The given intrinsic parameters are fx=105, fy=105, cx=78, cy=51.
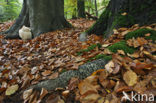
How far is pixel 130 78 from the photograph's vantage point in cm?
95

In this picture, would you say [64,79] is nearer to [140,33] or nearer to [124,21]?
[140,33]

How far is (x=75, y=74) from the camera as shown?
1304 millimetres

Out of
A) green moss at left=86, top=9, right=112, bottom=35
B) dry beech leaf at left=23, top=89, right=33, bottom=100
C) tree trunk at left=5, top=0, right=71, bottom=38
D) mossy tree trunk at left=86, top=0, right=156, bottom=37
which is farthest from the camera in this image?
tree trunk at left=5, top=0, right=71, bottom=38

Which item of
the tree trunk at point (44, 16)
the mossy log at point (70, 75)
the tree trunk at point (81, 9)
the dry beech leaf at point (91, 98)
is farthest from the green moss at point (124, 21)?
the tree trunk at point (81, 9)

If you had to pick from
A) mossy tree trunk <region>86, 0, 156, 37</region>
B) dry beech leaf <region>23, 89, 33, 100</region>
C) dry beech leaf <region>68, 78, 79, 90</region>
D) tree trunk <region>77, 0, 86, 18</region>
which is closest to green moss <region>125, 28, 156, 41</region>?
mossy tree trunk <region>86, 0, 156, 37</region>

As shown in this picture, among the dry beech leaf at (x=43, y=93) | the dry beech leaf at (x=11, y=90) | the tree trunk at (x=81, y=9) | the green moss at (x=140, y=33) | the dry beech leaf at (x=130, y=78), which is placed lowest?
the dry beech leaf at (x=11, y=90)

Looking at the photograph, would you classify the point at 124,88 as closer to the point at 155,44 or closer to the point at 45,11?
the point at 155,44

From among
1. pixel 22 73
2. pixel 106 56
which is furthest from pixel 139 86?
pixel 22 73

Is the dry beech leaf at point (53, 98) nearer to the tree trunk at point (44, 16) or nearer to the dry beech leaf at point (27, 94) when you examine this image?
the dry beech leaf at point (27, 94)

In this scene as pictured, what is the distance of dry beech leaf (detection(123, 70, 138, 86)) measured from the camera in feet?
3.02

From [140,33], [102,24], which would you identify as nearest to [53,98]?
[140,33]

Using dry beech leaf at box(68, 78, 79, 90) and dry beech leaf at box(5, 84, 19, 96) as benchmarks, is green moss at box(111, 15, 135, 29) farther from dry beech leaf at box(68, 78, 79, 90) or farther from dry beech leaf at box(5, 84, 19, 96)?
dry beech leaf at box(5, 84, 19, 96)

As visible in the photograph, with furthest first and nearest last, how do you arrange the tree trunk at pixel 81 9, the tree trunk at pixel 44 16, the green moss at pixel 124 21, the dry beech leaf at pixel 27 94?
the tree trunk at pixel 81 9 < the tree trunk at pixel 44 16 < the green moss at pixel 124 21 < the dry beech leaf at pixel 27 94

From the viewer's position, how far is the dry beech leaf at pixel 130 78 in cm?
92
